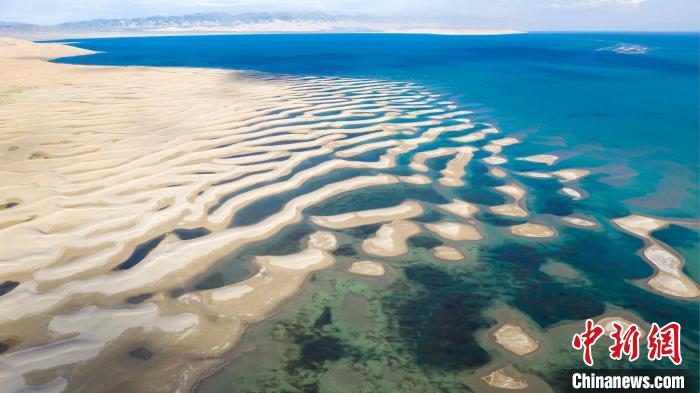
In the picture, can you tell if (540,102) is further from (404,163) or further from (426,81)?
(404,163)

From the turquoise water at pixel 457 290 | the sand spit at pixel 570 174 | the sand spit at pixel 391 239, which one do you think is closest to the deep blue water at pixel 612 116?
the turquoise water at pixel 457 290

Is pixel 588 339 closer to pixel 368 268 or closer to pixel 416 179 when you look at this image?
pixel 368 268

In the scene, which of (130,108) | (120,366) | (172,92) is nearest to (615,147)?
(120,366)

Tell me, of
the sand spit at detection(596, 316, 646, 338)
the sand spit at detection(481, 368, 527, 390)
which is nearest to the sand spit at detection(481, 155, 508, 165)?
the sand spit at detection(596, 316, 646, 338)

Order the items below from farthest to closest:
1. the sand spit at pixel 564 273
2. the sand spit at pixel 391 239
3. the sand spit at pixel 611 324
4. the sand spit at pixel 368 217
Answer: the sand spit at pixel 368 217 → the sand spit at pixel 391 239 → the sand spit at pixel 564 273 → the sand spit at pixel 611 324

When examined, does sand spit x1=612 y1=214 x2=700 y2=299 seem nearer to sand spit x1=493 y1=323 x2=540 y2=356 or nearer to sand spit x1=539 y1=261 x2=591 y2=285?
sand spit x1=539 y1=261 x2=591 y2=285

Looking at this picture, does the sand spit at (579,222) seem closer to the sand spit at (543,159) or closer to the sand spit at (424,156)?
the sand spit at (424,156)
